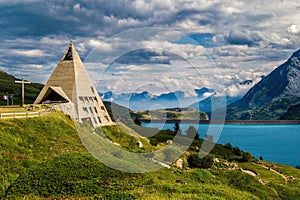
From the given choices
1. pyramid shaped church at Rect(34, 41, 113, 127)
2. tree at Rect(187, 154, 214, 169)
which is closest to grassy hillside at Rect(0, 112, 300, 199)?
tree at Rect(187, 154, 214, 169)

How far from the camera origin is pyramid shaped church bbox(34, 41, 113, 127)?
47.2 meters

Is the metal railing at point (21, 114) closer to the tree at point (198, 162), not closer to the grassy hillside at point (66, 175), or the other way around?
the grassy hillside at point (66, 175)

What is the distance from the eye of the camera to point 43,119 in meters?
35.3

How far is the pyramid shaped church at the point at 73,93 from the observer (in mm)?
47250

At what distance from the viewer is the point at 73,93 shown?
48750 mm

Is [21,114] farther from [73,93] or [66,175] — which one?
[73,93]

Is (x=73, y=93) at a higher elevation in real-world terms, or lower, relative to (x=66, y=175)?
higher

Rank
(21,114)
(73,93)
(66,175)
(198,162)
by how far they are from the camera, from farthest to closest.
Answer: (73,93)
(198,162)
(21,114)
(66,175)

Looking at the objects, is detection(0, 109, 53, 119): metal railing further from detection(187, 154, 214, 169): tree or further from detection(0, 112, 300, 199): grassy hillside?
detection(187, 154, 214, 169): tree

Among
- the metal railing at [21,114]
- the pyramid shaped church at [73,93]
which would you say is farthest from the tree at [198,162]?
the metal railing at [21,114]

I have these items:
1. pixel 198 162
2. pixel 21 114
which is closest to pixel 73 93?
pixel 21 114

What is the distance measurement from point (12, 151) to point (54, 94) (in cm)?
2322

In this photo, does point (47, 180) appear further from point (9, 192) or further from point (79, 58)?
point (79, 58)

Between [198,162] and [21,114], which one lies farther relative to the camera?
[198,162]
